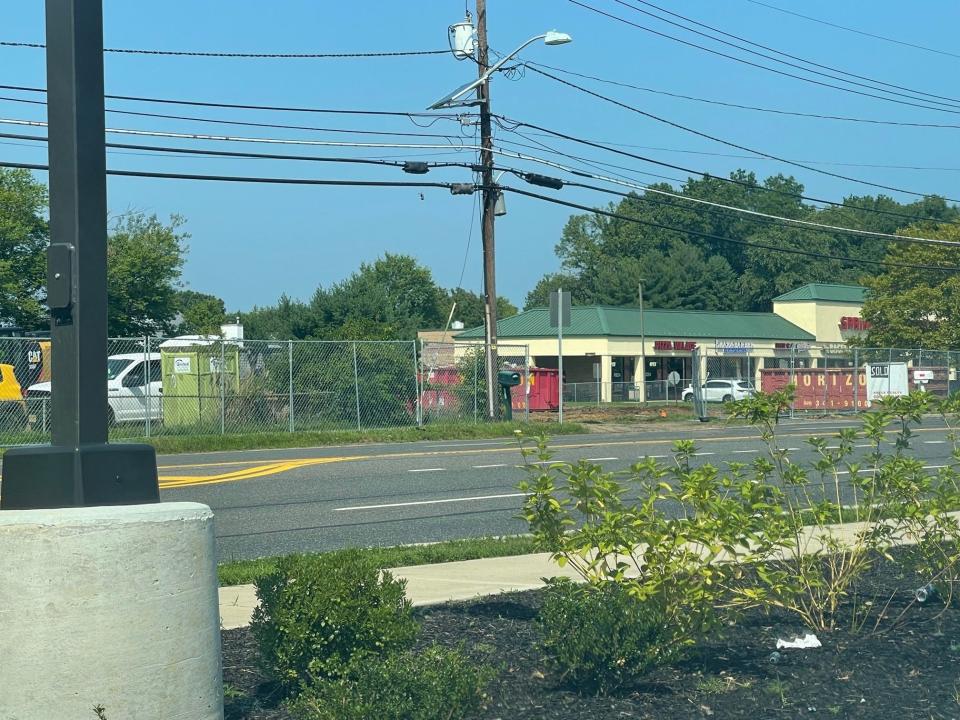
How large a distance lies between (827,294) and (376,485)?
66.6 metres

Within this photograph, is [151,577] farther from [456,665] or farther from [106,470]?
[456,665]

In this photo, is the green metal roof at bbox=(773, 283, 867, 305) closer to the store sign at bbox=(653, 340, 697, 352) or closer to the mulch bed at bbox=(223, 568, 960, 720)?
the store sign at bbox=(653, 340, 697, 352)

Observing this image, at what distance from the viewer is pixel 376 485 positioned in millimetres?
14875

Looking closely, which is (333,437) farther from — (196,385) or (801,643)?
(801,643)

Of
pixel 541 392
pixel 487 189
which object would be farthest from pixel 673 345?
pixel 487 189

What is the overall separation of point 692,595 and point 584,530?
0.60 meters

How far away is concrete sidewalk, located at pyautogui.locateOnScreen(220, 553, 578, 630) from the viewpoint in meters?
6.98

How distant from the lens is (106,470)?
4078 mm

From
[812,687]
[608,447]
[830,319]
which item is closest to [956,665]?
[812,687]

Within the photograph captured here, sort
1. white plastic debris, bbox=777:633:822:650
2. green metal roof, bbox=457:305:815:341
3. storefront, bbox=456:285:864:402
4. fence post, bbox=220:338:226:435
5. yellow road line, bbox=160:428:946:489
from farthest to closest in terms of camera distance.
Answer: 1. green metal roof, bbox=457:305:815:341
2. storefront, bbox=456:285:864:402
3. fence post, bbox=220:338:226:435
4. yellow road line, bbox=160:428:946:489
5. white plastic debris, bbox=777:633:822:650

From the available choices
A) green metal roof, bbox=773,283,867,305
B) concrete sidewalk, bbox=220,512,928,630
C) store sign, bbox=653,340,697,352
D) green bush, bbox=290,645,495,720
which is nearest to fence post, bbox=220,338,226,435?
concrete sidewalk, bbox=220,512,928,630

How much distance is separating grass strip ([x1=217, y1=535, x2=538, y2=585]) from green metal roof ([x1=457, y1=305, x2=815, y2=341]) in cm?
5483

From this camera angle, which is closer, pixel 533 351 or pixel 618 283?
pixel 533 351

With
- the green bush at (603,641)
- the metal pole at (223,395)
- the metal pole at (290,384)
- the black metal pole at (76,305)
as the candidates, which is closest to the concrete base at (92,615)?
the black metal pole at (76,305)
